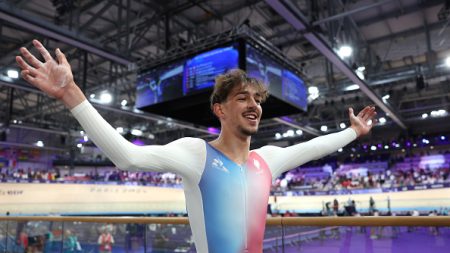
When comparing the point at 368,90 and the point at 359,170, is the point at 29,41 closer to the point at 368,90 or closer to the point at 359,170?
the point at 368,90

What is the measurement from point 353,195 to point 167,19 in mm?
15278

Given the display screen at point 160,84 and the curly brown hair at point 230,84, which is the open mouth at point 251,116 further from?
the display screen at point 160,84

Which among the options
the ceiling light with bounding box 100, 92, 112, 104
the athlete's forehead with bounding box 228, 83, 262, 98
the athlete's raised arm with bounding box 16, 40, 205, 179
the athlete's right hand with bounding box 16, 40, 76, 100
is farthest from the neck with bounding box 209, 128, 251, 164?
the ceiling light with bounding box 100, 92, 112, 104

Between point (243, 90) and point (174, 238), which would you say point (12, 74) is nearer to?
point (174, 238)

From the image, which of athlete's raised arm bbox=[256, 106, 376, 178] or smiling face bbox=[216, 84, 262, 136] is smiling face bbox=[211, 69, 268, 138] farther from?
athlete's raised arm bbox=[256, 106, 376, 178]

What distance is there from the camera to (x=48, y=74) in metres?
1.50

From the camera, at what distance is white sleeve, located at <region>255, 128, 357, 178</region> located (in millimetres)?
2133

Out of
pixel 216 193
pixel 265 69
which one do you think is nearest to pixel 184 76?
pixel 265 69

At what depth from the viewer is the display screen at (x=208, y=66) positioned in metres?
7.68

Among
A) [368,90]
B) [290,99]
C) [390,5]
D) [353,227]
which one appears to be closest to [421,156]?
[368,90]

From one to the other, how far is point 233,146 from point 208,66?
20.5 feet

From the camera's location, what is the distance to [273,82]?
8.27 metres

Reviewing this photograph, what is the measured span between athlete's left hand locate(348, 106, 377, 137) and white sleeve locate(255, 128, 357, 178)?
0.53 ft

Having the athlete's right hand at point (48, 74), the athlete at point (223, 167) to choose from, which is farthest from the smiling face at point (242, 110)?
the athlete's right hand at point (48, 74)
